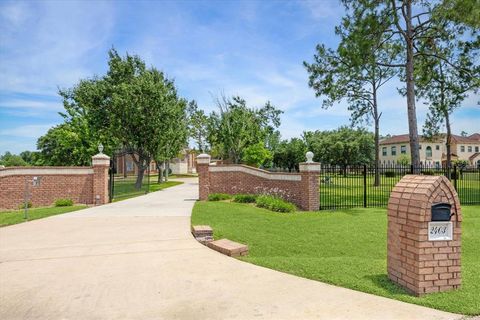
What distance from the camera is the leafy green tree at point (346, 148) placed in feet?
173

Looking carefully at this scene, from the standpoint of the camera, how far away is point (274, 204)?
43.2 ft

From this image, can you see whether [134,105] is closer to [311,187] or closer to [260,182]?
[260,182]

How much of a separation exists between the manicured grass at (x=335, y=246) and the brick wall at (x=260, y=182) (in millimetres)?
1565

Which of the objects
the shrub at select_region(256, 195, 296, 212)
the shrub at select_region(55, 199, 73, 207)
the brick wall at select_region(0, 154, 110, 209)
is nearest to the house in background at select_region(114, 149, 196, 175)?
the brick wall at select_region(0, 154, 110, 209)

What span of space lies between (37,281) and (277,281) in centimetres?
352

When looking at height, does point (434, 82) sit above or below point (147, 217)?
above

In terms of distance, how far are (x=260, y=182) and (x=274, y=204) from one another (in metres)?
3.22

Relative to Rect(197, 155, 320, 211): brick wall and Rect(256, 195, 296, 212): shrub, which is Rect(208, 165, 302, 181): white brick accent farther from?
Rect(256, 195, 296, 212): shrub

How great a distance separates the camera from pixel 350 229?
360 inches

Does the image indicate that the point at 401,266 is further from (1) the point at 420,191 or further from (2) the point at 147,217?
(2) the point at 147,217

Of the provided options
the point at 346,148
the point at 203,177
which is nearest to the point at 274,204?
the point at 203,177

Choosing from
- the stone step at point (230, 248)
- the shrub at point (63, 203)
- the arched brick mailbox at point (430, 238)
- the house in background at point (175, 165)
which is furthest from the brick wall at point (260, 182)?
the house in background at point (175, 165)

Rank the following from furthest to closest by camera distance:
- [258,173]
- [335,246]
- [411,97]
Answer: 1. [258,173]
2. [411,97]
3. [335,246]

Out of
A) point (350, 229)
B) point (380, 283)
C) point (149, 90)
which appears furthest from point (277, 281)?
point (149, 90)
